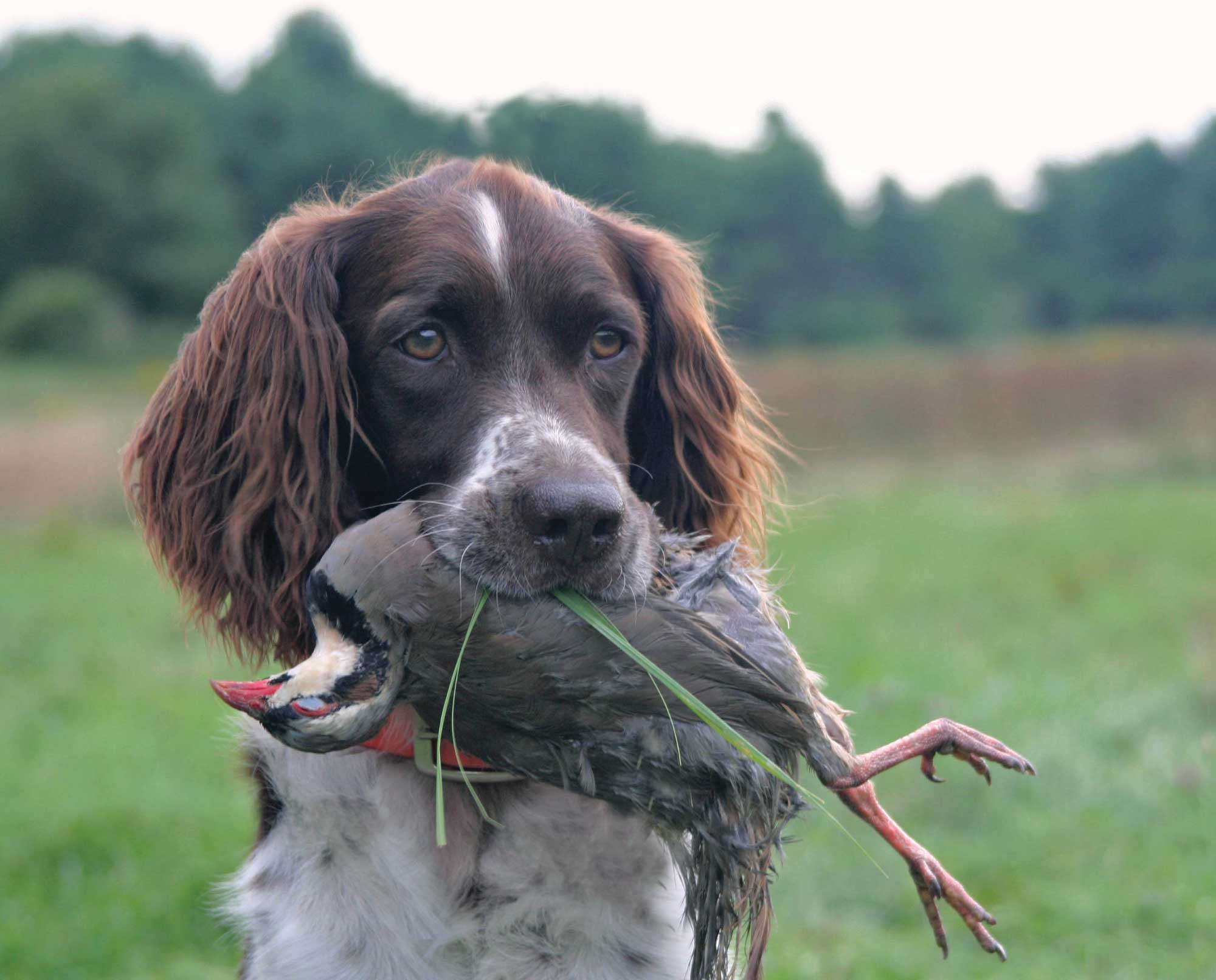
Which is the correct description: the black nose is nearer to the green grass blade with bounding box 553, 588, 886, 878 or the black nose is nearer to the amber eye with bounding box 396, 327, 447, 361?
the green grass blade with bounding box 553, 588, 886, 878

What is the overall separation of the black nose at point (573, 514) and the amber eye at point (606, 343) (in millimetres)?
574

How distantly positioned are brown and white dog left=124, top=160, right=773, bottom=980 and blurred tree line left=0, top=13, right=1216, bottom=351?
0.53m

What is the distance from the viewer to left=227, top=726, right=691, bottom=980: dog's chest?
7.55ft

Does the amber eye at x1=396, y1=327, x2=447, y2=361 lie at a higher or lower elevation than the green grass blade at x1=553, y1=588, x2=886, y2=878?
higher

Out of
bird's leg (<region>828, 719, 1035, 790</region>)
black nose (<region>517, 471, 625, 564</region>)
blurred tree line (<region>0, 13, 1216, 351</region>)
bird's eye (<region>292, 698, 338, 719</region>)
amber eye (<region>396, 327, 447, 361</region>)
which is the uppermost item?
amber eye (<region>396, 327, 447, 361</region>)

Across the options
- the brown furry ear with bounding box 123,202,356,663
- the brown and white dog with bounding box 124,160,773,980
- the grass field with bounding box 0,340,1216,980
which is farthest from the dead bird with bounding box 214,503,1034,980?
the grass field with bounding box 0,340,1216,980

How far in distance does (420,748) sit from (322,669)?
38 centimetres

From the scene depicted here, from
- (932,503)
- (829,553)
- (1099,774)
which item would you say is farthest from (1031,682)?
(932,503)

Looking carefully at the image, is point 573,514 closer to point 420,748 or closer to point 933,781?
point 420,748

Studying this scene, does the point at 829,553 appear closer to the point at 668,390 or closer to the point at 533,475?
the point at 668,390

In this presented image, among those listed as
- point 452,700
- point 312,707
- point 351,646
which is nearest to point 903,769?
point 452,700

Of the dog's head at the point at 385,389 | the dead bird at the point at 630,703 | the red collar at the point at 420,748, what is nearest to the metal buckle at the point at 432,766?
the red collar at the point at 420,748

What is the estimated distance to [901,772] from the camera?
19.3ft

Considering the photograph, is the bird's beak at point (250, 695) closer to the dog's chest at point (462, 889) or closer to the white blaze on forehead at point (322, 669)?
the white blaze on forehead at point (322, 669)
